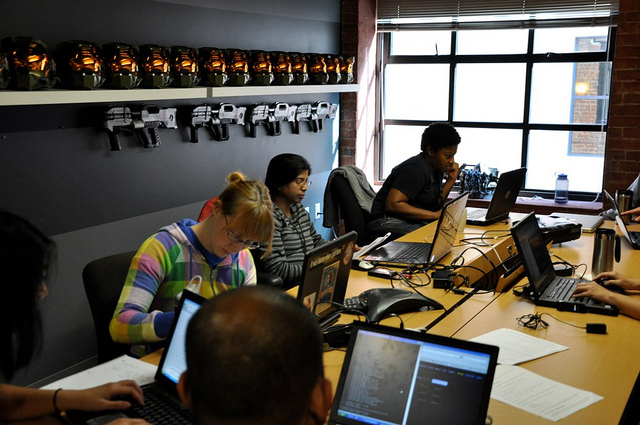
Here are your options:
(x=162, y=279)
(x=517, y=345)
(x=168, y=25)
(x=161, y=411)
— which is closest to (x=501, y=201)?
(x=517, y=345)

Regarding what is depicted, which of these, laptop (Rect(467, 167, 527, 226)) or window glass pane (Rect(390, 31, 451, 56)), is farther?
window glass pane (Rect(390, 31, 451, 56))

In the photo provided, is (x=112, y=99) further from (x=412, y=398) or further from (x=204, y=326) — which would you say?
(x=204, y=326)

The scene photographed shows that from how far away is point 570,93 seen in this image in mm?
5379

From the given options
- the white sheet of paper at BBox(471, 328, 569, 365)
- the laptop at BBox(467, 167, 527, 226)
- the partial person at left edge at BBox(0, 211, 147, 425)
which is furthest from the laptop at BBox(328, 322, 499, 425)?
the laptop at BBox(467, 167, 527, 226)

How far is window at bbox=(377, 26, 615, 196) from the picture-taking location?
5320mm

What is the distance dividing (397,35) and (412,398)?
191 inches

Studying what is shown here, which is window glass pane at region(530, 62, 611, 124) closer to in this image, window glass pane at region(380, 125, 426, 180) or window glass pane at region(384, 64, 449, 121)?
window glass pane at region(384, 64, 449, 121)

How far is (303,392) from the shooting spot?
0.92 metres

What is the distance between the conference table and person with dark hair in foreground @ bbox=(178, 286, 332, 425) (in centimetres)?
90

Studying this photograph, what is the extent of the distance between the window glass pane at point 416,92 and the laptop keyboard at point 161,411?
Answer: 4578mm

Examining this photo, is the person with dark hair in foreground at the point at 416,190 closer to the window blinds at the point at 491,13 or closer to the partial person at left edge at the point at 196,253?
the window blinds at the point at 491,13

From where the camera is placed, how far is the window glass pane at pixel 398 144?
5.99 metres

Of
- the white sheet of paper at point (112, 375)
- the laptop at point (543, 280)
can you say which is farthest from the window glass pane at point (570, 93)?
the white sheet of paper at point (112, 375)

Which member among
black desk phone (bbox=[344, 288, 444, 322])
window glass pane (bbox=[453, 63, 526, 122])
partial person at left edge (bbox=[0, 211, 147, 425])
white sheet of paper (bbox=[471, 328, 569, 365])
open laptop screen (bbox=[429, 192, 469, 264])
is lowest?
white sheet of paper (bbox=[471, 328, 569, 365])
